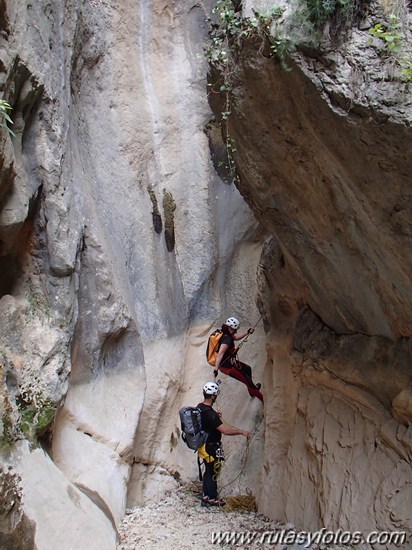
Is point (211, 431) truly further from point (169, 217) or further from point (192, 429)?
point (169, 217)

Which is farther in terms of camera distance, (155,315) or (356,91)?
(155,315)

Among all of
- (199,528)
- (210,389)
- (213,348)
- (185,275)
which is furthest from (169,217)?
(199,528)

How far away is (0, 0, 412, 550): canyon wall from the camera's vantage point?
522 centimetres

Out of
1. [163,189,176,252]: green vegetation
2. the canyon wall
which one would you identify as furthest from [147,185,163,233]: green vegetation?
[163,189,176,252]: green vegetation

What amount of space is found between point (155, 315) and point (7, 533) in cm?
612

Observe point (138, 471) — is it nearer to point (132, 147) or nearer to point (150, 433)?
point (150, 433)

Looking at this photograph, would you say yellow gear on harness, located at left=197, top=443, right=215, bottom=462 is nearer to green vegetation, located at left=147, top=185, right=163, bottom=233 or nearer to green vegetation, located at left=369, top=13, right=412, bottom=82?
green vegetation, located at left=147, top=185, right=163, bottom=233

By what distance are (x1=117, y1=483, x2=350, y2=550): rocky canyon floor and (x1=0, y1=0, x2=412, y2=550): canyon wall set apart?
10.9 inches

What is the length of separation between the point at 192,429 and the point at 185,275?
13.3ft

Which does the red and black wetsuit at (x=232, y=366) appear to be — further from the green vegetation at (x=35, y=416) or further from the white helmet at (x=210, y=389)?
the green vegetation at (x=35, y=416)

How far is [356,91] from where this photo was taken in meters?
4.59

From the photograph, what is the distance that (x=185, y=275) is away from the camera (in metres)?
11.5

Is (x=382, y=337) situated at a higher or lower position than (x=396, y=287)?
lower

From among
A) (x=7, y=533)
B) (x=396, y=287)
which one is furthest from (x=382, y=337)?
(x=7, y=533)
